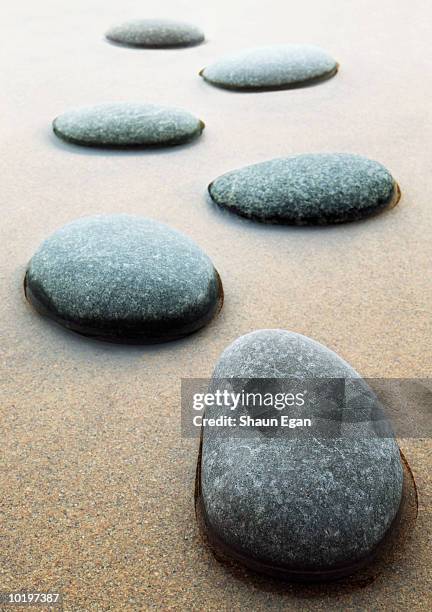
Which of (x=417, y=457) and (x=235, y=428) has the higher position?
(x=235, y=428)

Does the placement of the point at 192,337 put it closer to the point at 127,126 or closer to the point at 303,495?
the point at 303,495

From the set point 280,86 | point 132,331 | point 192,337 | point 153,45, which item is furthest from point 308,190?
point 153,45

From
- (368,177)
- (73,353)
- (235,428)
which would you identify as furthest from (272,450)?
(368,177)

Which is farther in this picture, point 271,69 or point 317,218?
point 271,69

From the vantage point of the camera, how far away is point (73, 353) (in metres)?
2.07

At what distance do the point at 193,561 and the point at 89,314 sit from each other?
0.92 meters

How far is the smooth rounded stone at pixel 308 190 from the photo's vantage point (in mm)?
2789

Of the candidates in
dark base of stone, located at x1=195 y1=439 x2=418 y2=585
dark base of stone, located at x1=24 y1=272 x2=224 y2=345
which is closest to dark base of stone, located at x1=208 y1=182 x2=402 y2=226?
dark base of stone, located at x1=24 y1=272 x2=224 y2=345

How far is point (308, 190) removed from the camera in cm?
279

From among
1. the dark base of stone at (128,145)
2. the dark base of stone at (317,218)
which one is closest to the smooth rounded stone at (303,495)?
the dark base of stone at (317,218)

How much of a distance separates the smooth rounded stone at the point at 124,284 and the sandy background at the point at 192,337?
57 mm

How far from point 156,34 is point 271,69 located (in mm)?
1164

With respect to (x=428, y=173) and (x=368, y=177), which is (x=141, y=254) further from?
(x=428, y=173)

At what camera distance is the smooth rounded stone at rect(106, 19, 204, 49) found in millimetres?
4906
